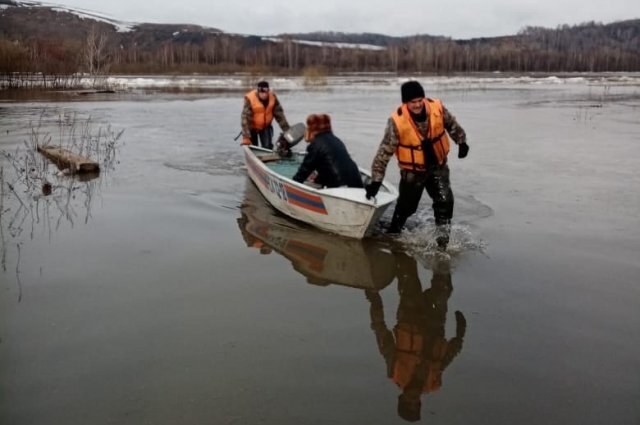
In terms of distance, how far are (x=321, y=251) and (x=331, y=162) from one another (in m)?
1.15

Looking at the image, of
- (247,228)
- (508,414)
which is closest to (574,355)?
(508,414)

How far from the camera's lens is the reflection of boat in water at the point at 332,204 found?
6.07 m

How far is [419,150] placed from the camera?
19.0 ft

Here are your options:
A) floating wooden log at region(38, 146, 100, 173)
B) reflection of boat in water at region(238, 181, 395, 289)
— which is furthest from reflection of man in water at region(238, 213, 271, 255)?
floating wooden log at region(38, 146, 100, 173)

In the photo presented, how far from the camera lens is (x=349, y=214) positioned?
6.21 meters

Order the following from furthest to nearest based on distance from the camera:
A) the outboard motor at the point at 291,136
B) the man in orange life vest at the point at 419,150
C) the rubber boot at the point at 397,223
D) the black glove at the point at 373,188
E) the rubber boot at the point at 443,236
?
the outboard motor at the point at 291,136
the rubber boot at the point at 397,223
the rubber boot at the point at 443,236
the black glove at the point at 373,188
the man in orange life vest at the point at 419,150

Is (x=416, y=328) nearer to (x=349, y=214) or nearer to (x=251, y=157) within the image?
(x=349, y=214)

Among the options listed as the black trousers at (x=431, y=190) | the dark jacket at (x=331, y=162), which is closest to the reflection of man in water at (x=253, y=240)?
the dark jacket at (x=331, y=162)

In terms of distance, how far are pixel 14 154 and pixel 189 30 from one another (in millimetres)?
171747

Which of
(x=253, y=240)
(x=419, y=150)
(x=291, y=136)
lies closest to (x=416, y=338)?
(x=419, y=150)

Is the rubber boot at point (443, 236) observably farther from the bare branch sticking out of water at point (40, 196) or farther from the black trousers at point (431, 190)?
the bare branch sticking out of water at point (40, 196)

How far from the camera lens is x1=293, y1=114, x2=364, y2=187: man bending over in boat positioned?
669 centimetres

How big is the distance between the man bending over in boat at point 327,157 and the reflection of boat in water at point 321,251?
2.24 ft

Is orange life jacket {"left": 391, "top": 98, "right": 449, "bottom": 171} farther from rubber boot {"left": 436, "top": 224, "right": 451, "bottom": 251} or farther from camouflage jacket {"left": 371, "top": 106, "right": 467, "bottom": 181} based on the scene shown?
rubber boot {"left": 436, "top": 224, "right": 451, "bottom": 251}
